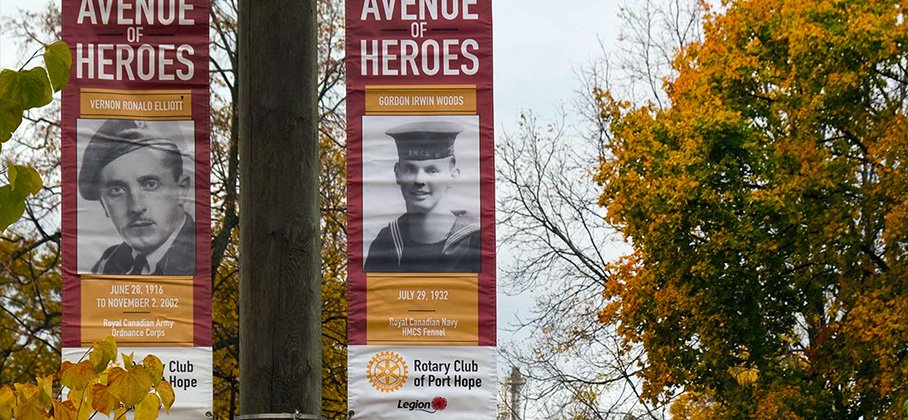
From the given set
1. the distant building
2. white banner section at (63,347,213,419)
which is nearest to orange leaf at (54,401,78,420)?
white banner section at (63,347,213,419)

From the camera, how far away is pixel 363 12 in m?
7.00

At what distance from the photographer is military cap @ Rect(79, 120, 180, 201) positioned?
7449 millimetres

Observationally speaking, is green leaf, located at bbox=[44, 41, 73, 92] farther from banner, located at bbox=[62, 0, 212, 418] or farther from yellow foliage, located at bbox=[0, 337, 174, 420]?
banner, located at bbox=[62, 0, 212, 418]

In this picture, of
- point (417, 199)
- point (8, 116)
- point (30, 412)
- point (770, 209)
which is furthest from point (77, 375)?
point (770, 209)

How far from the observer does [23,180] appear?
11.4 ft

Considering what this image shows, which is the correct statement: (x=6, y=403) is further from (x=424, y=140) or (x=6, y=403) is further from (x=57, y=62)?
(x=424, y=140)

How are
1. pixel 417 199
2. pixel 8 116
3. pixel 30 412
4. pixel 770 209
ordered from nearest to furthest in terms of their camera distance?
1. pixel 8 116
2. pixel 30 412
3. pixel 417 199
4. pixel 770 209

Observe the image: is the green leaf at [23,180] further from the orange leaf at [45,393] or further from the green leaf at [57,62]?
the orange leaf at [45,393]

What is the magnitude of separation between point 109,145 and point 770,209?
83.1 ft

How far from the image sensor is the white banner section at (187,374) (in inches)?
312

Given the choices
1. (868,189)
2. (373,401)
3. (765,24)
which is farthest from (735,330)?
(373,401)

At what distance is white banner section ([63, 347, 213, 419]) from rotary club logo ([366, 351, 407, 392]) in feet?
3.43

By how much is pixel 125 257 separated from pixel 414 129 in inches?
60.0

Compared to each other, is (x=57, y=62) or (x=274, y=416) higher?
(x=57, y=62)
